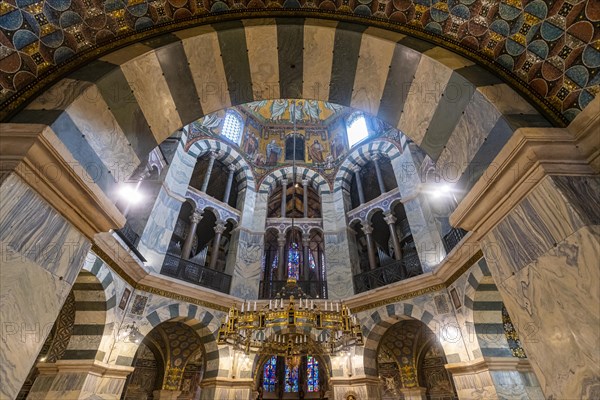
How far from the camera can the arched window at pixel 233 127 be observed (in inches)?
531

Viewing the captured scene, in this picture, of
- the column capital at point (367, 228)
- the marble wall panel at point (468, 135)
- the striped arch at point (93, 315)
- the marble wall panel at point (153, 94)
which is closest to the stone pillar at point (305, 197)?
the column capital at point (367, 228)

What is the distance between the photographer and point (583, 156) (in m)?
1.80

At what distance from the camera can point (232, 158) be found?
1298 cm

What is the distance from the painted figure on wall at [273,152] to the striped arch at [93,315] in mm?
8610

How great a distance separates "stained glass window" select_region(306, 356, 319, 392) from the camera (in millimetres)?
14781

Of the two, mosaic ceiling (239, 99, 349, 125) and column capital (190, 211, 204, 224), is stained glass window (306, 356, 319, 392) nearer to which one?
column capital (190, 211, 204, 224)

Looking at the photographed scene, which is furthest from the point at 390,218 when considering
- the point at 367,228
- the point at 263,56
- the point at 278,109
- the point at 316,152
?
the point at 263,56

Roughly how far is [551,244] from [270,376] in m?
16.4

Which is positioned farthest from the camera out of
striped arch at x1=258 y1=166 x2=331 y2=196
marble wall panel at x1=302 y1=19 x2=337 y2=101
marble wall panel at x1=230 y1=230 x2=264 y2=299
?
striped arch at x1=258 y1=166 x2=331 y2=196

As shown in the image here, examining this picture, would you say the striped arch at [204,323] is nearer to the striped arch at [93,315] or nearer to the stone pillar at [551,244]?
the striped arch at [93,315]

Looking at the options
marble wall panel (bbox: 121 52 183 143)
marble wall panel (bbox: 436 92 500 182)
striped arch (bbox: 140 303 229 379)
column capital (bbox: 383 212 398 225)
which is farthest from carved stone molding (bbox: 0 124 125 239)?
column capital (bbox: 383 212 398 225)

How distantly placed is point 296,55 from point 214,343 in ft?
27.1

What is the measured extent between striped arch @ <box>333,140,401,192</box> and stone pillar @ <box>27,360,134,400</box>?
9.40 m

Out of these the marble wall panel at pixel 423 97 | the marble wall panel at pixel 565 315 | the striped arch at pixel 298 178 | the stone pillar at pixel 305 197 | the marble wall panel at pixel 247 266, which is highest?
the striped arch at pixel 298 178
